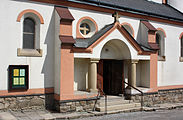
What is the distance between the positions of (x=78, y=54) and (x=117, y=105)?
3.26 meters

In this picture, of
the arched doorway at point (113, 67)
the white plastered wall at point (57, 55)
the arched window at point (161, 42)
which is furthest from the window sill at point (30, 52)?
the arched window at point (161, 42)

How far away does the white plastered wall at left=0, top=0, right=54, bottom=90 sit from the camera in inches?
397

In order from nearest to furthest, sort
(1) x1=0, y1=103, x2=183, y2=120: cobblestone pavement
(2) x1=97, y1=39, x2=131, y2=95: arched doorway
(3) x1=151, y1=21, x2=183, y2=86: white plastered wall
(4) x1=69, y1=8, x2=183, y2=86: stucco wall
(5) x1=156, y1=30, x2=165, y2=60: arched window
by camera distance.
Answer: (1) x1=0, y1=103, x2=183, y2=120: cobblestone pavement < (4) x1=69, y1=8, x2=183, y2=86: stucco wall < (2) x1=97, y1=39, x2=131, y2=95: arched doorway < (3) x1=151, y1=21, x2=183, y2=86: white plastered wall < (5) x1=156, y1=30, x2=165, y2=60: arched window

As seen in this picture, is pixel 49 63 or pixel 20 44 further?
pixel 49 63

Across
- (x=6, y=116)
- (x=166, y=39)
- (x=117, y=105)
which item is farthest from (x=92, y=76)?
(x=166, y=39)

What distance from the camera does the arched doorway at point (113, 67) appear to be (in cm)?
1334

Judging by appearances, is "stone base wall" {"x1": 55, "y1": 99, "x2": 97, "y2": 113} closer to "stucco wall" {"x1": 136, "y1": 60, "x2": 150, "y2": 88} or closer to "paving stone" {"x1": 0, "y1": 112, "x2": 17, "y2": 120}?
"paving stone" {"x1": 0, "y1": 112, "x2": 17, "y2": 120}

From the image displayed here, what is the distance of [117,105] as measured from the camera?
460 inches

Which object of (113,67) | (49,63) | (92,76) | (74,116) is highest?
(49,63)

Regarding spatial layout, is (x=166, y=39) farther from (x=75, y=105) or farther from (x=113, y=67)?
(x=75, y=105)

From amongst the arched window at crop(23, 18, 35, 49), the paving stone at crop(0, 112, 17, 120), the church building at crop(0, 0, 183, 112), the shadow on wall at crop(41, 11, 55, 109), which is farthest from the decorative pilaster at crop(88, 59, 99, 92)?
the paving stone at crop(0, 112, 17, 120)

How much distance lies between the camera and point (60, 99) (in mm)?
10484

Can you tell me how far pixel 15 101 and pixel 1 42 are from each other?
2.66 m

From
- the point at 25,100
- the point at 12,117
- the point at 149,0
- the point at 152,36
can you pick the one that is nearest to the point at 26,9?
the point at 25,100
